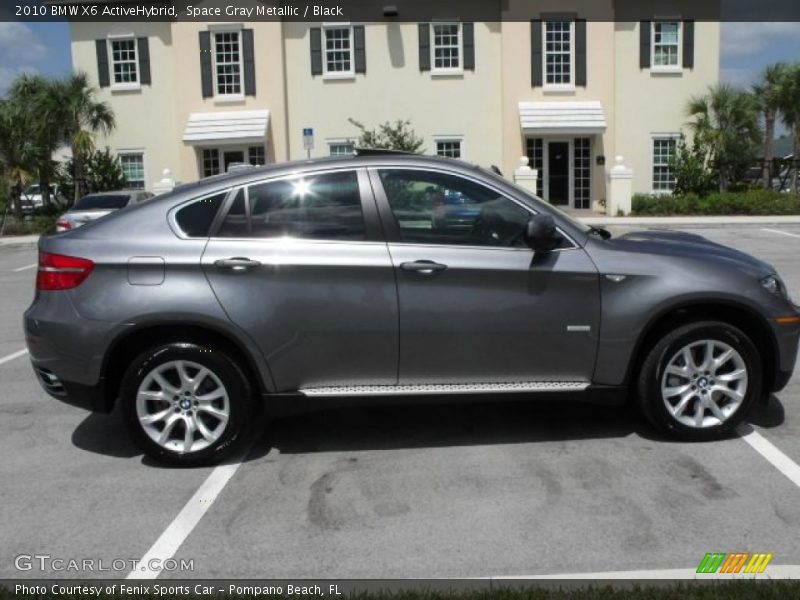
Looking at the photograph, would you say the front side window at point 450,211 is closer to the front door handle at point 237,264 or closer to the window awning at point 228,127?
the front door handle at point 237,264

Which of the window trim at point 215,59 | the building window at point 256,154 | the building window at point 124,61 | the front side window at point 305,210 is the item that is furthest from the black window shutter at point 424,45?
the front side window at point 305,210

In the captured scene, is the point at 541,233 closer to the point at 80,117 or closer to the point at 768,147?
the point at 80,117

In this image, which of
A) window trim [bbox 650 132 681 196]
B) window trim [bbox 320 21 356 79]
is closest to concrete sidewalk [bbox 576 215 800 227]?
window trim [bbox 650 132 681 196]

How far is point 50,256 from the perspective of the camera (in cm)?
515

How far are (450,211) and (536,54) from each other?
77.9 ft

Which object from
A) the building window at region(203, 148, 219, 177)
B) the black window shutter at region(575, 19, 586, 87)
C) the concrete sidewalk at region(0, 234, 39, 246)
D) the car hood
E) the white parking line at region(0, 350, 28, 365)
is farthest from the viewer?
the building window at region(203, 148, 219, 177)

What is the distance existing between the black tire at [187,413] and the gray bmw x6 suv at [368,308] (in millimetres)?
10

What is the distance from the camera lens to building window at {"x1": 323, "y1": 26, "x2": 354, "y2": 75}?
90.8ft

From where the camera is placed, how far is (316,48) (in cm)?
2759

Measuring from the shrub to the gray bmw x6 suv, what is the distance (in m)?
21.7

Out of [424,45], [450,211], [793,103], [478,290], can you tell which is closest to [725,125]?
[793,103]

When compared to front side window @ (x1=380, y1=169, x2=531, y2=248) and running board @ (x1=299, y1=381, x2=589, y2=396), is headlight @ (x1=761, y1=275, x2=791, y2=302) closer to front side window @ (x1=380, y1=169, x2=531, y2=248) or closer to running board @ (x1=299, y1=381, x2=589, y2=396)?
running board @ (x1=299, y1=381, x2=589, y2=396)

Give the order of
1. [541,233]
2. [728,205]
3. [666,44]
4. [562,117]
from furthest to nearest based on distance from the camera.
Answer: [666,44] → [562,117] → [728,205] → [541,233]

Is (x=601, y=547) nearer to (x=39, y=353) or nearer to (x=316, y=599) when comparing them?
(x=316, y=599)
